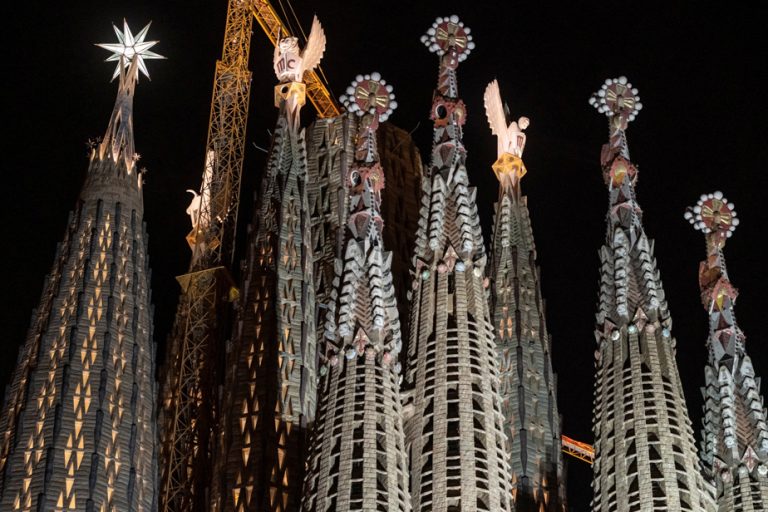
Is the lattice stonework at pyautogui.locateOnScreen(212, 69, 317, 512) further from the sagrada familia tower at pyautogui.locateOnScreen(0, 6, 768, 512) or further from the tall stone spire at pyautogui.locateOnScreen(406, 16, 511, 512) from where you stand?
the tall stone spire at pyautogui.locateOnScreen(406, 16, 511, 512)

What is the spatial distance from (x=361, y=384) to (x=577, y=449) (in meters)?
36.0

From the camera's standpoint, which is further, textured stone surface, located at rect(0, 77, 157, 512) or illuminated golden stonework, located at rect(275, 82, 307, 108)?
illuminated golden stonework, located at rect(275, 82, 307, 108)

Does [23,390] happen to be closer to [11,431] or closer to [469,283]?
[11,431]

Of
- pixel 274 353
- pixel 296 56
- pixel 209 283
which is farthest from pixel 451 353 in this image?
pixel 209 283

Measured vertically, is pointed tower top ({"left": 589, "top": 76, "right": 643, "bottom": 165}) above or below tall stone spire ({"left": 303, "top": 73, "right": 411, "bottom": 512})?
above

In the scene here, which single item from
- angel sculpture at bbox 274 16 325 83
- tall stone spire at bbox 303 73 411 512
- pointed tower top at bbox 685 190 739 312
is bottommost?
tall stone spire at bbox 303 73 411 512

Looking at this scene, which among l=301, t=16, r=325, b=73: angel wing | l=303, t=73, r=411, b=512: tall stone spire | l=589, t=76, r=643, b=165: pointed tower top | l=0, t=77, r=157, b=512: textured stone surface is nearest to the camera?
l=303, t=73, r=411, b=512: tall stone spire

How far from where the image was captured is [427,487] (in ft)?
139

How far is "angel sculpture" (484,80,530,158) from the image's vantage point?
60281 millimetres

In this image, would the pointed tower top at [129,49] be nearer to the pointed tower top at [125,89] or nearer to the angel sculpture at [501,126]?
the pointed tower top at [125,89]

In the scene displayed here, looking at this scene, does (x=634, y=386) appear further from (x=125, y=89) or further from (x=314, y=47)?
(x=125, y=89)

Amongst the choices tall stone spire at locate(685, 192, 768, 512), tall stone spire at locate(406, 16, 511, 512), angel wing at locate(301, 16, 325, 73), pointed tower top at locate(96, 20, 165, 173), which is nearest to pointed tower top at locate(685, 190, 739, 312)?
tall stone spire at locate(685, 192, 768, 512)

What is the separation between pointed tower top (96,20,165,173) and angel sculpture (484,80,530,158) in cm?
1158

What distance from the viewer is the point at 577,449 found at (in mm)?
77688
